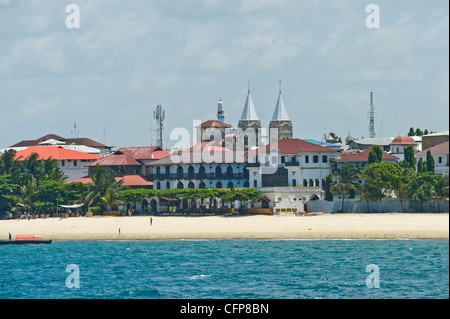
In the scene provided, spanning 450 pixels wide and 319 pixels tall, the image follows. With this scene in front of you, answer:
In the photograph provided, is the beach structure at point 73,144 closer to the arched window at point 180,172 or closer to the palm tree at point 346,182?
the arched window at point 180,172

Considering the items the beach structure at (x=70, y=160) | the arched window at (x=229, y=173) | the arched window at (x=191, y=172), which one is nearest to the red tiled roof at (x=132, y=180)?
the arched window at (x=191, y=172)

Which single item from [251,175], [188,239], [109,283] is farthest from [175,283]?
[251,175]

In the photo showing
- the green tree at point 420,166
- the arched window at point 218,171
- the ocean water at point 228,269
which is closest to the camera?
the ocean water at point 228,269

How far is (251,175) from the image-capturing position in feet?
362

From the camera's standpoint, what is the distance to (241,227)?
93125 millimetres

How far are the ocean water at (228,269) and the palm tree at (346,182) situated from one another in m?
14.7

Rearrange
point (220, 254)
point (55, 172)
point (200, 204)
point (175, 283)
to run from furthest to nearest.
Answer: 1. point (55, 172)
2. point (200, 204)
3. point (220, 254)
4. point (175, 283)

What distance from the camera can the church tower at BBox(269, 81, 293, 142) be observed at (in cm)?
17188

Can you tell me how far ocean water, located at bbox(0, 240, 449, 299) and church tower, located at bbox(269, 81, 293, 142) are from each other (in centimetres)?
8484

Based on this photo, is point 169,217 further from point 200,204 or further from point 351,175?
point 351,175

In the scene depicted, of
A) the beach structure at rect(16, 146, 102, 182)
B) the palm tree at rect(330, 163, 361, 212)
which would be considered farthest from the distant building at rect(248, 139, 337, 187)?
the beach structure at rect(16, 146, 102, 182)

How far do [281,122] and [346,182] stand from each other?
241 ft

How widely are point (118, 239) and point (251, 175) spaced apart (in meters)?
25.7

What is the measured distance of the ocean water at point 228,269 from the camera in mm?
58250
